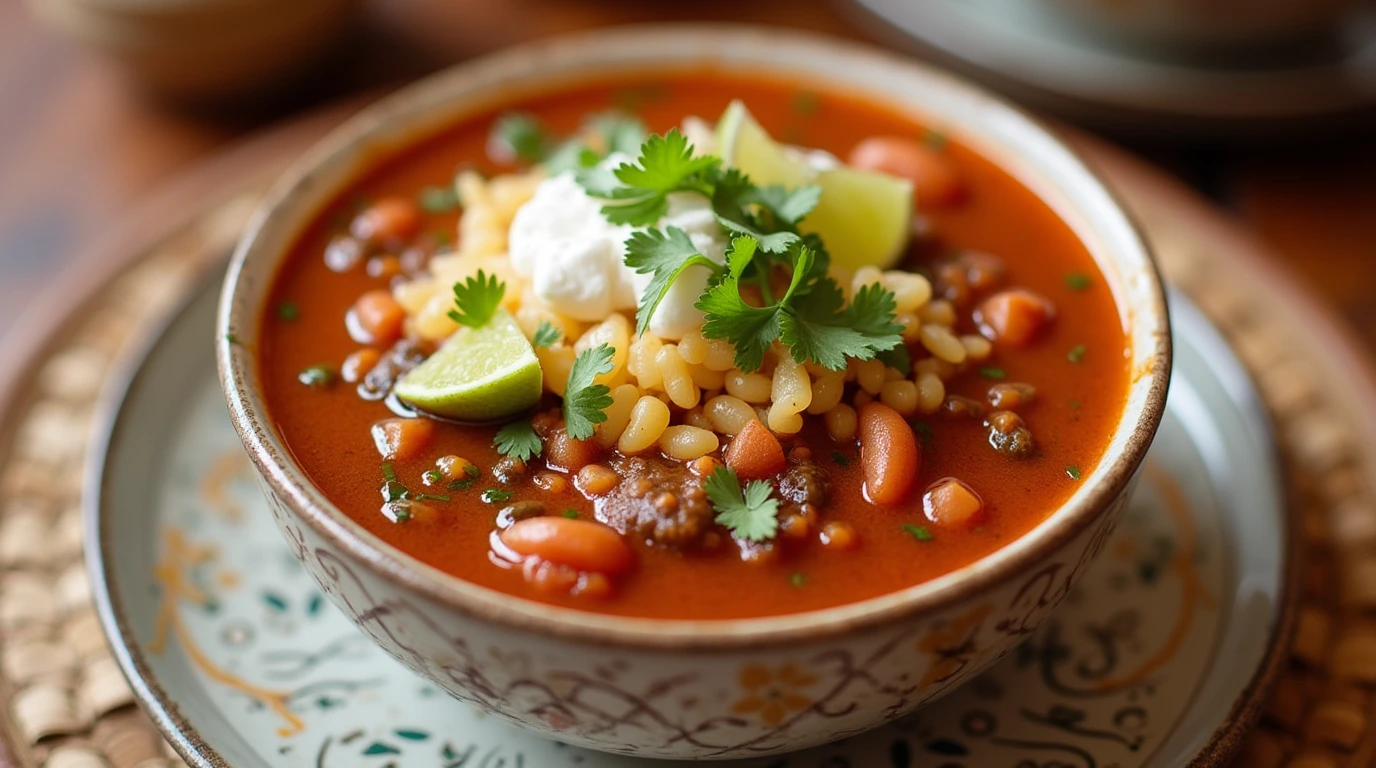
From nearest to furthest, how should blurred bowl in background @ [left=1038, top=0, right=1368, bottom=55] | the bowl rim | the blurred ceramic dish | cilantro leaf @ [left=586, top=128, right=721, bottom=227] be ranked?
1. the bowl rim
2. cilantro leaf @ [left=586, top=128, right=721, bottom=227]
3. the blurred ceramic dish
4. blurred bowl in background @ [left=1038, top=0, right=1368, bottom=55]

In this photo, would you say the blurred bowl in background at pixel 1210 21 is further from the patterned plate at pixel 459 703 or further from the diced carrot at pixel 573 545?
the diced carrot at pixel 573 545

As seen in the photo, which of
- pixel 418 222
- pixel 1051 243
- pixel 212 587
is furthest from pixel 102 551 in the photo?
pixel 1051 243

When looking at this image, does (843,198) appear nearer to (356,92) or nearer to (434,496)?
(434,496)

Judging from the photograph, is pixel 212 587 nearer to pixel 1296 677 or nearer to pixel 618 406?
pixel 618 406

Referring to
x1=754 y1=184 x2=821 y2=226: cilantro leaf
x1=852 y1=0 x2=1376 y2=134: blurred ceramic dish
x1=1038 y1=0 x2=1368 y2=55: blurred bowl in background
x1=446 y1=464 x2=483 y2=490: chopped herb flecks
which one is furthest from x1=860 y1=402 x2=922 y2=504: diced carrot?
x1=1038 y1=0 x2=1368 y2=55: blurred bowl in background

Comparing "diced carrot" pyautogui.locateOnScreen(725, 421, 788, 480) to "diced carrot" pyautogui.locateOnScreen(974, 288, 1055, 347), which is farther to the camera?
"diced carrot" pyautogui.locateOnScreen(974, 288, 1055, 347)

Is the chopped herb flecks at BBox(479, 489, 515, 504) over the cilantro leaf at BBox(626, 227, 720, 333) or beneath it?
beneath

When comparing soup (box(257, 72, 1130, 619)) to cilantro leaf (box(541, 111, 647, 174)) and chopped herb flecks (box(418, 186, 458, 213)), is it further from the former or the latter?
chopped herb flecks (box(418, 186, 458, 213))

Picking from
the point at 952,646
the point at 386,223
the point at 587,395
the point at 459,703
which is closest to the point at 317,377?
the point at 386,223
